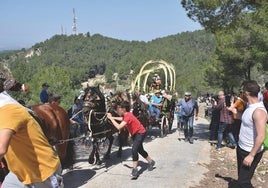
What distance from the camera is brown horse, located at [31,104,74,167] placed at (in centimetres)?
774

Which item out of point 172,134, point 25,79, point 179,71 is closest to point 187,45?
point 179,71

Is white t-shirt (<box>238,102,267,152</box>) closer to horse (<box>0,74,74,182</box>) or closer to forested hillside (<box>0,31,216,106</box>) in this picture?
horse (<box>0,74,74,182</box>)

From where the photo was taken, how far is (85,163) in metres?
10.1

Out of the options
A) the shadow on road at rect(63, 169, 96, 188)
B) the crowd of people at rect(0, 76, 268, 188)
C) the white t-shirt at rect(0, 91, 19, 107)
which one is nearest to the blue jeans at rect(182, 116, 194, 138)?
the crowd of people at rect(0, 76, 268, 188)

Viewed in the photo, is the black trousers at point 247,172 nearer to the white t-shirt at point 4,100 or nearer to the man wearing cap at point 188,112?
the white t-shirt at point 4,100

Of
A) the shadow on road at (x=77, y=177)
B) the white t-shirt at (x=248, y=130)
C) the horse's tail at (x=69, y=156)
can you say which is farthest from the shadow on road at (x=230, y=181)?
the horse's tail at (x=69, y=156)

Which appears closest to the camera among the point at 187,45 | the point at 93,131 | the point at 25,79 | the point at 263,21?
the point at 93,131

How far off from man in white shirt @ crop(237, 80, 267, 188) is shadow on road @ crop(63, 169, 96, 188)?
3658 millimetres

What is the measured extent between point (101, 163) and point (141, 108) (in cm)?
364

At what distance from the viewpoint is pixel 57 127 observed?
8.14 m

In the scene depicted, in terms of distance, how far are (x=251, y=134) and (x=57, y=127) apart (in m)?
4.01

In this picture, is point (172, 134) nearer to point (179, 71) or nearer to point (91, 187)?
point (91, 187)

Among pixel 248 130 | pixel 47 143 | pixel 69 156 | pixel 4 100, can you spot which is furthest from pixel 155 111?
pixel 4 100

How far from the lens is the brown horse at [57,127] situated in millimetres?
7738
